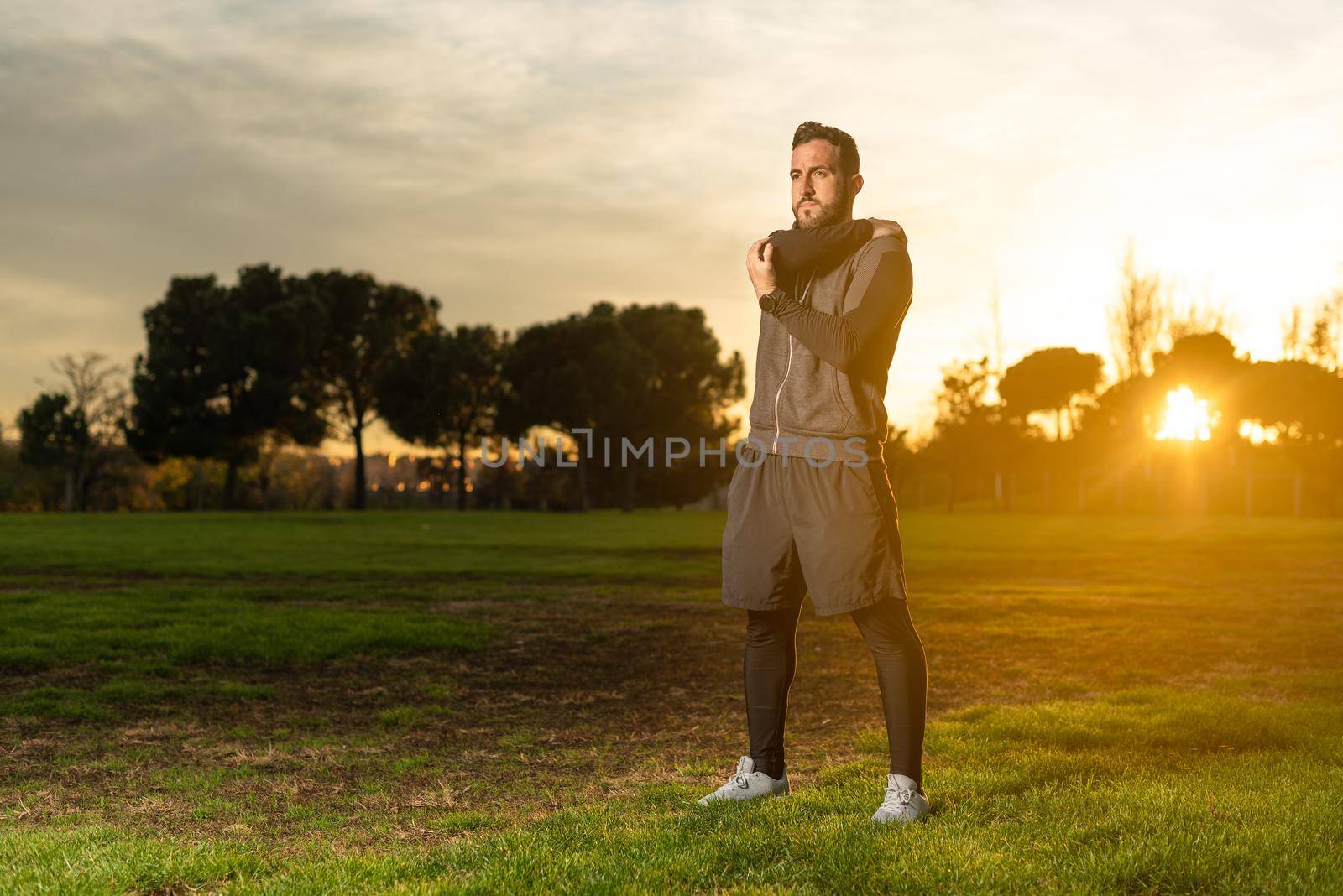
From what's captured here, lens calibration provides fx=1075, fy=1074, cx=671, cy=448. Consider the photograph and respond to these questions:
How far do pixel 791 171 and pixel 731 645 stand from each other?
5.68m

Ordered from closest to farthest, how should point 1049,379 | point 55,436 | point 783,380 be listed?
point 783,380 → point 55,436 → point 1049,379

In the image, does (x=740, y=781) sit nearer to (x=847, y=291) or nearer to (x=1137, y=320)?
(x=847, y=291)

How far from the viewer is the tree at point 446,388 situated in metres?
49.6

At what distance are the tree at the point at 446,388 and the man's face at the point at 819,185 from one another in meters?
46.7

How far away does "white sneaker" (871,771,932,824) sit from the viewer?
135 inches

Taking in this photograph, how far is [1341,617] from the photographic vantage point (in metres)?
10.6

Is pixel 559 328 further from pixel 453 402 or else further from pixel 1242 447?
pixel 1242 447

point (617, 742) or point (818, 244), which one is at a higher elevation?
point (818, 244)

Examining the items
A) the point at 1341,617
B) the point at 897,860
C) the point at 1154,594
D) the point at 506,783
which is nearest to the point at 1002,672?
the point at 506,783

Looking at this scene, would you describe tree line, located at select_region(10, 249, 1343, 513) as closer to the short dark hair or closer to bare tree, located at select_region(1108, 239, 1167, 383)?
bare tree, located at select_region(1108, 239, 1167, 383)

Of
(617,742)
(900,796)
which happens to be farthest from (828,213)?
(617,742)

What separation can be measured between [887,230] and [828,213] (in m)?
0.20

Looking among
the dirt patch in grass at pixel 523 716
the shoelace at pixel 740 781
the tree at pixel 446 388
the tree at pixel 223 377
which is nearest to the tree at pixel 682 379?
the tree at pixel 446 388

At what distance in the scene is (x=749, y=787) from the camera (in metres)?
3.79
